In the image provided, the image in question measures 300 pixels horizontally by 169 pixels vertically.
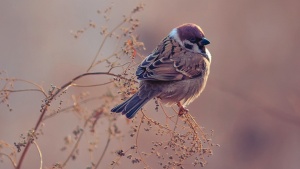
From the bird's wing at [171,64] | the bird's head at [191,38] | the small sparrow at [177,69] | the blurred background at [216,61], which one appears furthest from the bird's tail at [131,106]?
the blurred background at [216,61]

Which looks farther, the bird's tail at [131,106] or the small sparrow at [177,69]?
the small sparrow at [177,69]

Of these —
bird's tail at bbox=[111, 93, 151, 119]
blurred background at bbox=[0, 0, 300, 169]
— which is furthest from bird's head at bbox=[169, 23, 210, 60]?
blurred background at bbox=[0, 0, 300, 169]

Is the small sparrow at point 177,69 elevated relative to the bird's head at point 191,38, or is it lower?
lower

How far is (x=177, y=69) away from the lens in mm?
3803

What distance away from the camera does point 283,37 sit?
25.6ft

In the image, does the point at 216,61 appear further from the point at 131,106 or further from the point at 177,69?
the point at 131,106

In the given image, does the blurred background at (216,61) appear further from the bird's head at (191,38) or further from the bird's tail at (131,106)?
the bird's tail at (131,106)

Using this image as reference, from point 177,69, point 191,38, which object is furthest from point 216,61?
point 177,69

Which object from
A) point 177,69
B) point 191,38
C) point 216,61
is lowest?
point 177,69

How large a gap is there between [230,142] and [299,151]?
0.78m

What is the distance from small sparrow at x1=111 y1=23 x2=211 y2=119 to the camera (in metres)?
3.65

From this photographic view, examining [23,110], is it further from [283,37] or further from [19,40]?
[283,37]

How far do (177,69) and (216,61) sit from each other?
3.72 metres

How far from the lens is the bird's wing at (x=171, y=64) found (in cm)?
367
